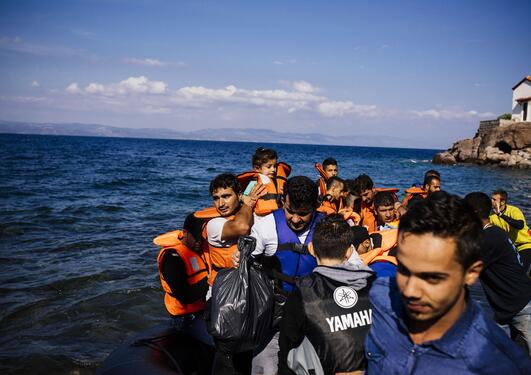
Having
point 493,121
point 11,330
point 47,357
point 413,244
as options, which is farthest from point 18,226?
point 493,121

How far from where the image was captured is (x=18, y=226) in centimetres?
1165

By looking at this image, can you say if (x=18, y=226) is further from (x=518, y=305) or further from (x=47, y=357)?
(x=518, y=305)

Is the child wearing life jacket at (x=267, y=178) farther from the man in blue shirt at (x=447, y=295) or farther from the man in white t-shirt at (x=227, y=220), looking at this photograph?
the man in blue shirt at (x=447, y=295)

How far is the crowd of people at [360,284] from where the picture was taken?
1554mm

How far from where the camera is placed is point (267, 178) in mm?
4590

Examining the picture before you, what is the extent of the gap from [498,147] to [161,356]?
165 feet

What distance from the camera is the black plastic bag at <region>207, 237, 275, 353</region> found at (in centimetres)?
278

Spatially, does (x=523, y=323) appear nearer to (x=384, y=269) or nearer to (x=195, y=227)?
(x=384, y=269)

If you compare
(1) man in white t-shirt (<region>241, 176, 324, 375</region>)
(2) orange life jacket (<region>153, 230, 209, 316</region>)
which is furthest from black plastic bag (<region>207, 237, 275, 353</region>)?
(2) orange life jacket (<region>153, 230, 209, 316</region>)

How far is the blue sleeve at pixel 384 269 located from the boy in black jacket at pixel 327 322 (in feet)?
1.47

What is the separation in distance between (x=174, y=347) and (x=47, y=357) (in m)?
2.51

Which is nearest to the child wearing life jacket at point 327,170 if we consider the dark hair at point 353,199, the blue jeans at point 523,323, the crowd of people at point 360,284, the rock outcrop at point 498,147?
the dark hair at point 353,199

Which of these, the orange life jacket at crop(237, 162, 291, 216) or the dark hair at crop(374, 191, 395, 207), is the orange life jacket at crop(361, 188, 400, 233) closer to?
the dark hair at crop(374, 191, 395, 207)

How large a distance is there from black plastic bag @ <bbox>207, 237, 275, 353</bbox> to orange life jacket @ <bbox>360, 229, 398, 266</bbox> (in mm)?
858
